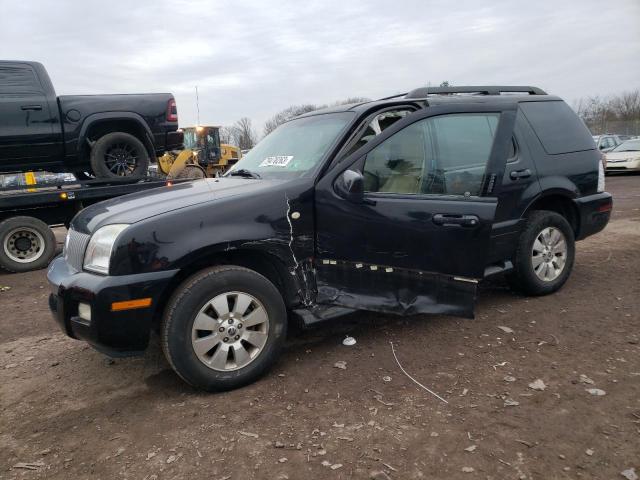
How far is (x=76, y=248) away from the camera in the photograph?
10.4 feet

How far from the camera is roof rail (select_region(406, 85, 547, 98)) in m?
3.92

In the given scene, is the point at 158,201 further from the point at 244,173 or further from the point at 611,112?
the point at 611,112

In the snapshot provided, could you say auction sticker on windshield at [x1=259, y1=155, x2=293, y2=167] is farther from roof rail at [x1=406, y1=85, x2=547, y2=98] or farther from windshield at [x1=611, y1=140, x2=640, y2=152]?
windshield at [x1=611, y1=140, x2=640, y2=152]

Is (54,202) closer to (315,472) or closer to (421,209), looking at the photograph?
(421,209)

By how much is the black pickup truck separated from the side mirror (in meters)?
5.48

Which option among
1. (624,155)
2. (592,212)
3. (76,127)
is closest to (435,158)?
(592,212)

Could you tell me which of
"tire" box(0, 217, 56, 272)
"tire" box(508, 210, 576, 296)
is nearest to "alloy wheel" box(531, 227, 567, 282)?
"tire" box(508, 210, 576, 296)

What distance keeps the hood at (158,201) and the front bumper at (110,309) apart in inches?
14.6

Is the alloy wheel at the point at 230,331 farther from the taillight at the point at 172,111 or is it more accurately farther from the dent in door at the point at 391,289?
the taillight at the point at 172,111

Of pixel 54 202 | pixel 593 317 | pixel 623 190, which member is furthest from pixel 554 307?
pixel 623 190

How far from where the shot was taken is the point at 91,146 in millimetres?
7504

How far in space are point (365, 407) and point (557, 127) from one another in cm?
343

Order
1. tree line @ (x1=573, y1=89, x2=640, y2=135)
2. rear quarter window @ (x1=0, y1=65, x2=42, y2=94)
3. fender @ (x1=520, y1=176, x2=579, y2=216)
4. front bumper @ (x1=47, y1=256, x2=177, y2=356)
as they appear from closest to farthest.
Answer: front bumper @ (x1=47, y1=256, x2=177, y2=356), fender @ (x1=520, y1=176, x2=579, y2=216), rear quarter window @ (x1=0, y1=65, x2=42, y2=94), tree line @ (x1=573, y1=89, x2=640, y2=135)

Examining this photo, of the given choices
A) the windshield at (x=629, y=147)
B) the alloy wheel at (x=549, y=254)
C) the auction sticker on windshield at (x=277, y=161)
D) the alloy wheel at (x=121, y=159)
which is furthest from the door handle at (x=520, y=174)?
the windshield at (x=629, y=147)
